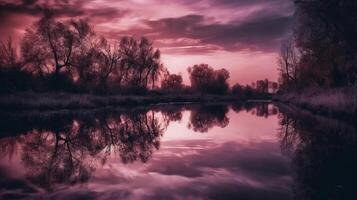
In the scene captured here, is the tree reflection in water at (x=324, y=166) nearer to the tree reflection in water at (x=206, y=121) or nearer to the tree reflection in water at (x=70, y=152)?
the tree reflection in water at (x=70, y=152)

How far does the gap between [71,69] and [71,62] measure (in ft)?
2.96

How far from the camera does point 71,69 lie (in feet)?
147

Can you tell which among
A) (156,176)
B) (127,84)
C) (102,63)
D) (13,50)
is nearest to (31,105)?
(13,50)

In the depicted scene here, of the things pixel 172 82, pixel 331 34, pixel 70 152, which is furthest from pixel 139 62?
pixel 70 152

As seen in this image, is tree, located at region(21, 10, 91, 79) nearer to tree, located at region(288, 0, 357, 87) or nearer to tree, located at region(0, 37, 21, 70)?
tree, located at region(0, 37, 21, 70)

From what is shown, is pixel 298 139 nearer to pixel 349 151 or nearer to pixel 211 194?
pixel 349 151

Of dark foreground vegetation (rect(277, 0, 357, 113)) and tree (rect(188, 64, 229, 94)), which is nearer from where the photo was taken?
dark foreground vegetation (rect(277, 0, 357, 113))

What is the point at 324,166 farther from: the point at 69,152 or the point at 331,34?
the point at 331,34

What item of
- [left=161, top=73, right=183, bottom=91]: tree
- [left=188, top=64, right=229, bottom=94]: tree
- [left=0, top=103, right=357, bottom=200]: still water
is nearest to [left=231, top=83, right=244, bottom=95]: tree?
[left=188, top=64, right=229, bottom=94]: tree

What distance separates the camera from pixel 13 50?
37625 mm

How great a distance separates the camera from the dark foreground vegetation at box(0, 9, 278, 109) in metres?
31.9

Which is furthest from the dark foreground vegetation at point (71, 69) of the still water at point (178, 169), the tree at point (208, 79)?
the tree at point (208, 79)

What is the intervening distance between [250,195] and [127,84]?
6623 centimetres

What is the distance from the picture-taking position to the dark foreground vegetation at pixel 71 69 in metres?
31.9
